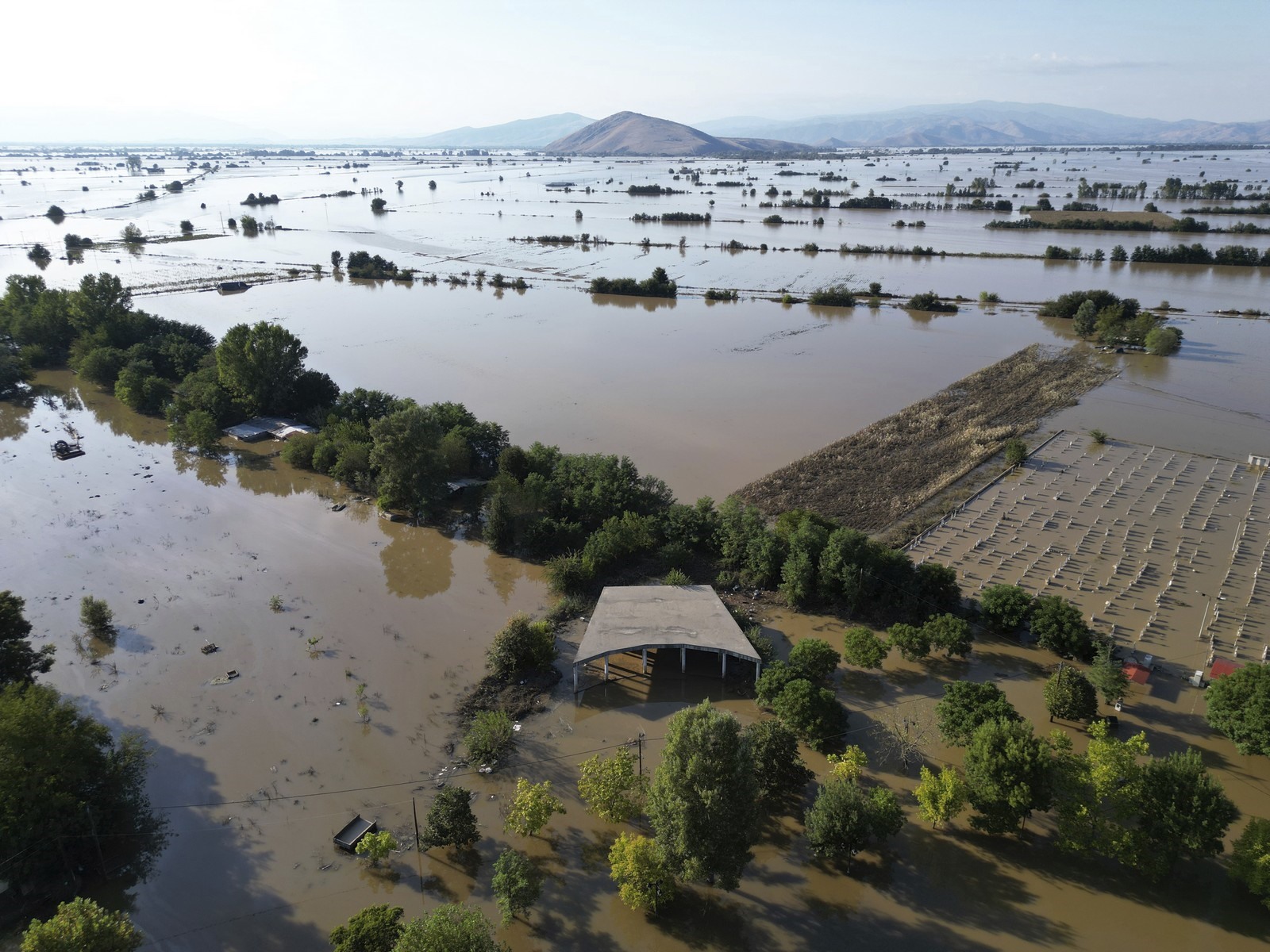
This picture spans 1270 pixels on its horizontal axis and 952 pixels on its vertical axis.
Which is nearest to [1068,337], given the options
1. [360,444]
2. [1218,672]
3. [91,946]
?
[1218,672]

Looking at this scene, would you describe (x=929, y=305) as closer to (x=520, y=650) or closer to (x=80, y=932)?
(x=520, y=650)

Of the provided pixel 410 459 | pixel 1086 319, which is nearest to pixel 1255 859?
pixel 410 459

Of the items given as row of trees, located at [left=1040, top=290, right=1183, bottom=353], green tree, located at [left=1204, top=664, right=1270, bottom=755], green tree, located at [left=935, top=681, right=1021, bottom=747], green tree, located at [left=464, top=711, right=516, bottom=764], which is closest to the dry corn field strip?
green tree, located at [left=1204, top=664, right=1270, bottom=755]

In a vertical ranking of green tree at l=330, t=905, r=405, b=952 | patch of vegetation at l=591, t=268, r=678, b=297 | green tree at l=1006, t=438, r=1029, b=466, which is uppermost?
patch of vegetation at l=591, t=268, r=678, b=297

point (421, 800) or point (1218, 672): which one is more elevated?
point (1218, 672)

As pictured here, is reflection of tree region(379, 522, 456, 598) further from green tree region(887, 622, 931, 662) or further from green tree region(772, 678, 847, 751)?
green tree region(887, 622, 931, 662)

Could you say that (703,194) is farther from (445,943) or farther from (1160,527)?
(445,943)
